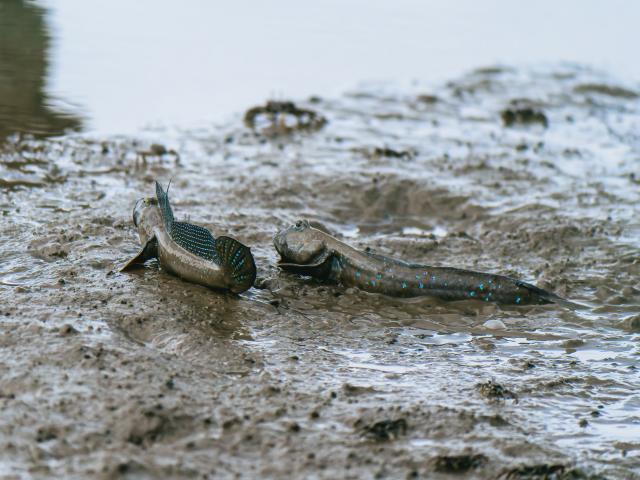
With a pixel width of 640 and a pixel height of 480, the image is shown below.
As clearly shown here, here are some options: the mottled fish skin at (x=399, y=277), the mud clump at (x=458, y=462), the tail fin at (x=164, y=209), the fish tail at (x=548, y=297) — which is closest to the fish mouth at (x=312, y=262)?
the mottled fish skin at (x=399, y=277)

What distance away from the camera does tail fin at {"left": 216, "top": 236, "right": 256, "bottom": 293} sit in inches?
164

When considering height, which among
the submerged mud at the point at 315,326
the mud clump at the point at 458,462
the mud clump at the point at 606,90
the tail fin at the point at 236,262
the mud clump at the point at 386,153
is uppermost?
the mud clump at the point at 606,90

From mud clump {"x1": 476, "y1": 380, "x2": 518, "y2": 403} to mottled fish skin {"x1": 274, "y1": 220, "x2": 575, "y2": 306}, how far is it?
1.04 m

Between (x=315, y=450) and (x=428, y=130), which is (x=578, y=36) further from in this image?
(x=315, y=450)

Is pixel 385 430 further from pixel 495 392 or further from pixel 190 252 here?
pixel 190 252

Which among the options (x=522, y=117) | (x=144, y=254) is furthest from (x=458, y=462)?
(x=522, y=117)

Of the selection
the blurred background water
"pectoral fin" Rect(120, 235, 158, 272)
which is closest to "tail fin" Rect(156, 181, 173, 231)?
"pectoral fin" Rect(120, 235, 158, 272)

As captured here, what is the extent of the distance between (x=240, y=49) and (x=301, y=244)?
6.67 meters

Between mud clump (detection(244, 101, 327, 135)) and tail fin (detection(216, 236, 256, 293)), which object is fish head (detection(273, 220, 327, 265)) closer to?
tail fin (detection(216, 236, 256, 293))

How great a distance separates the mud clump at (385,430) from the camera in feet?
10.3

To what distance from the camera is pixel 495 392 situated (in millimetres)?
3574

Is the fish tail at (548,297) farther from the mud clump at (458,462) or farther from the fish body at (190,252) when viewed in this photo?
the mud clump at (458,462)

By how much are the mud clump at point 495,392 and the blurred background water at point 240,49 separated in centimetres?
460

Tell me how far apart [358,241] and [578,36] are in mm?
9642
